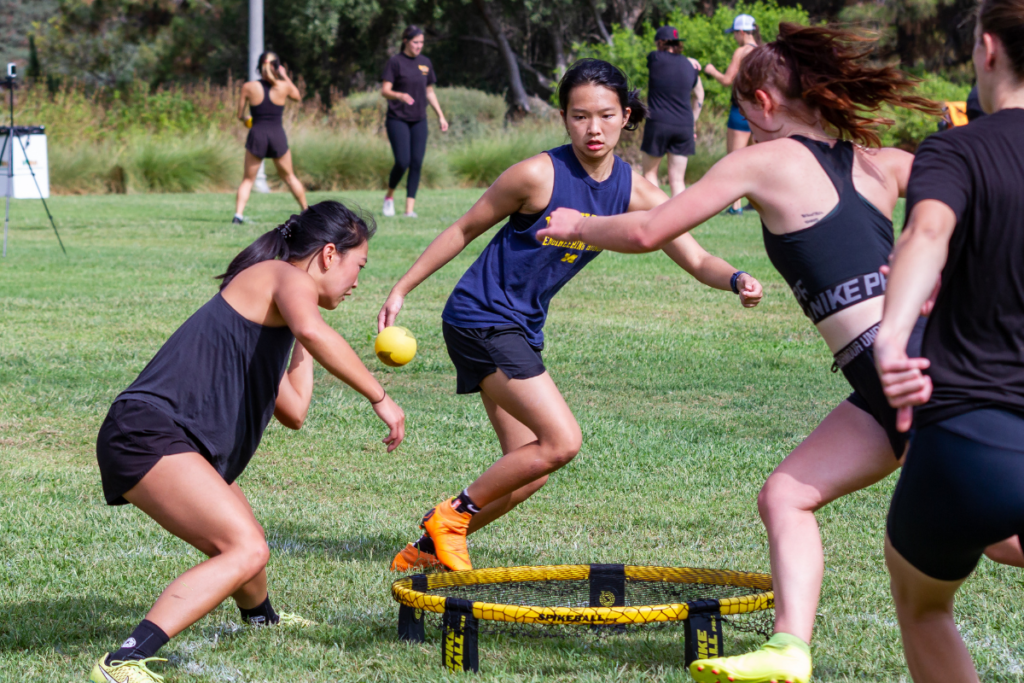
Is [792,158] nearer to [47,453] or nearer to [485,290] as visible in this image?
[485,290]

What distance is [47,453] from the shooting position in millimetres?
6199

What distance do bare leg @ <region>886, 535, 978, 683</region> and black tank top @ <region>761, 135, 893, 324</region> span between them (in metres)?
0.70

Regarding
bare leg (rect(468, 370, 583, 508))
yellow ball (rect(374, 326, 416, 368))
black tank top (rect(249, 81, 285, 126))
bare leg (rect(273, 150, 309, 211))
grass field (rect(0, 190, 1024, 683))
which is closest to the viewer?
grass field (rect(0, 190, 1024, 683))

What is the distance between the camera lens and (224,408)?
361 centimetres

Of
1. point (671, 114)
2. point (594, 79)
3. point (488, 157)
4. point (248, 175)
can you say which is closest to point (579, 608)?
point (594, 79)

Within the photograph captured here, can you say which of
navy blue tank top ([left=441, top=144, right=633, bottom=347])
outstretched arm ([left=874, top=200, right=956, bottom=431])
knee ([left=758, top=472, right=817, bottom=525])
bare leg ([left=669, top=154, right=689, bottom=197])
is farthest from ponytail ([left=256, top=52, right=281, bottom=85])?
outstretched arm ([left=874, top=200, right=956, bottom=431])

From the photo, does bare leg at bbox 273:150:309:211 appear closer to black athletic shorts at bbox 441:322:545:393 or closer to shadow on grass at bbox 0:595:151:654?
black athletic shorts at bbox 441:322:545:393

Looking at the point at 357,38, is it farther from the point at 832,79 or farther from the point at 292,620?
the point at 832,79

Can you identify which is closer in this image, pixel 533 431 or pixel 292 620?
pixel 292 620

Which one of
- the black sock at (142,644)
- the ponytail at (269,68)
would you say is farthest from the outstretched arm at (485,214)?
the ponytail at (269,68)

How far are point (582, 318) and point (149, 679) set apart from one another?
22.8ft

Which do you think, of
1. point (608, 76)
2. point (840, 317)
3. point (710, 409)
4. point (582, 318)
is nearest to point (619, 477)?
point (710, 409)

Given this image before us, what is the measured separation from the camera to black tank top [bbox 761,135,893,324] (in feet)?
9.86

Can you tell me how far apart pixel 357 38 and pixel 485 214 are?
42.0 meters
